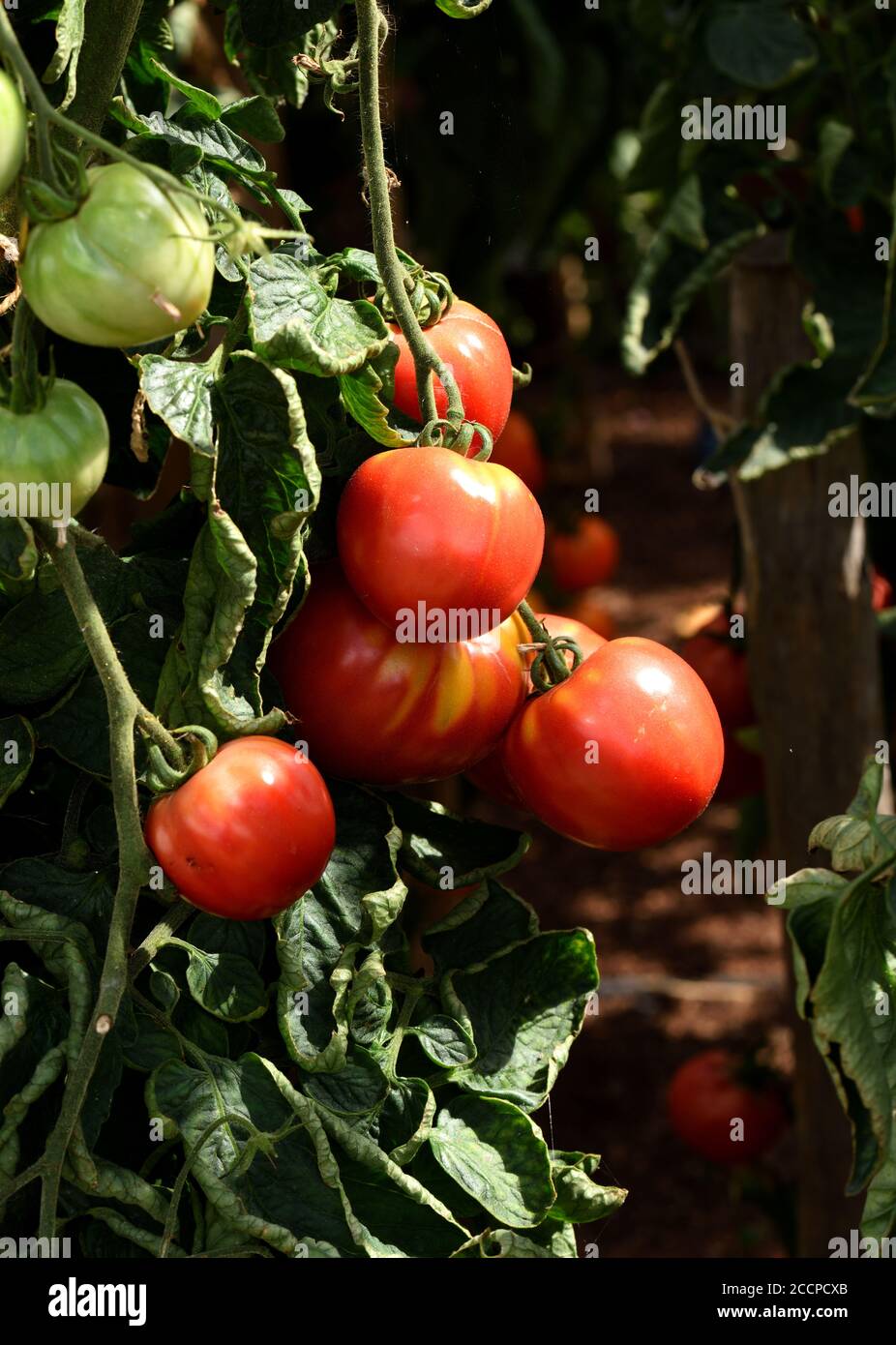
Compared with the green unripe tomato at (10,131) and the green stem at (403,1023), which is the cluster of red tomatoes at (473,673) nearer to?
the green stem at (403,1023)

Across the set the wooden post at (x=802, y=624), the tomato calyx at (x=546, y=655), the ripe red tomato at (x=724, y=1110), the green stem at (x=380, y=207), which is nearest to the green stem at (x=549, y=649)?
the tomato calyx at (x=546, y=655)

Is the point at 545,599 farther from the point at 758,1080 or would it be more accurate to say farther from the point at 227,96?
the point at 227,96

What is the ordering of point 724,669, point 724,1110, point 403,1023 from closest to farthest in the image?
point 403,1023 < point 724,669 < point 724,1110

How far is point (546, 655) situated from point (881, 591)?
0.92m

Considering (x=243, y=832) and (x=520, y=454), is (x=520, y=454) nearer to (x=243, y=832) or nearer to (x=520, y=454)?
(x=520, y=454)

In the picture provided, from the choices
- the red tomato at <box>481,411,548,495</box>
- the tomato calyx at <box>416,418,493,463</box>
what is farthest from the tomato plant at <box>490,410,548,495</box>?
the tomato calyx at <box>416,418,493,463</box>

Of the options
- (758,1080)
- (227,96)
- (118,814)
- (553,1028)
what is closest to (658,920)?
(758,1080)

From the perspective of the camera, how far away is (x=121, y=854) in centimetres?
59

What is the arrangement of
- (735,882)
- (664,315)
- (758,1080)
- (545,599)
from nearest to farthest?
(735,882)
(664,315)
(758,1080)
(545,599)

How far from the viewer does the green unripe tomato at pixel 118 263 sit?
18.9 inches

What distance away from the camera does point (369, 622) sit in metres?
0.68

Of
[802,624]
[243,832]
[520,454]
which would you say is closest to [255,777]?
[243,832]

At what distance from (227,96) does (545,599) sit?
4.55ft

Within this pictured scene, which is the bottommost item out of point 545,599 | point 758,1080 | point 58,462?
point 758,1080
